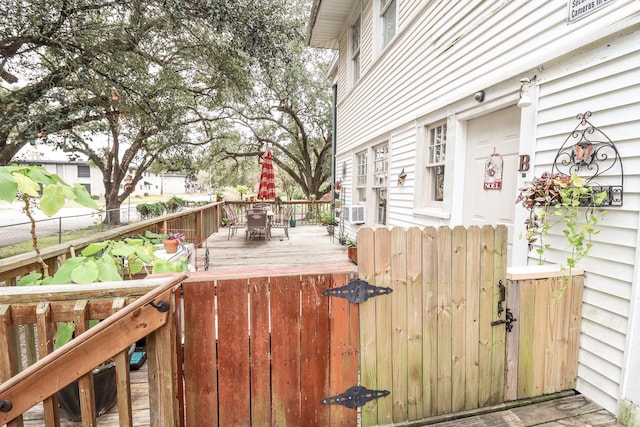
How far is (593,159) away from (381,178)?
4.26 metres

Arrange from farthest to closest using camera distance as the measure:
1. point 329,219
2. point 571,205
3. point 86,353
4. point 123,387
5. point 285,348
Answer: point 329,219 < point 571,205 < point 285,348 < point 123,387 < point 86,353

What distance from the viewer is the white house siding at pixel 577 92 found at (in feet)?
6.08

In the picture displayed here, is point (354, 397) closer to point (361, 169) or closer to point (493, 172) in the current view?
point (493, 172)

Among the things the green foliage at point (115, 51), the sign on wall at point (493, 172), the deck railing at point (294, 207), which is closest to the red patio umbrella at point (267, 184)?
the deck railing at point (294, 207)

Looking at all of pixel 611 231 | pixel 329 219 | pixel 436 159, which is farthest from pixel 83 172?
pixel 611 231

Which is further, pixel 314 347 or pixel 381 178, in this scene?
pixel 381 178

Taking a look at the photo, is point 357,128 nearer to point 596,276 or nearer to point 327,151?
point 596,276

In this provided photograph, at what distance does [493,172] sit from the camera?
3.21 metres

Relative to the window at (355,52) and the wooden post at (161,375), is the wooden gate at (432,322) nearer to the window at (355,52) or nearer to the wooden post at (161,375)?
the wooden post at (161,375)

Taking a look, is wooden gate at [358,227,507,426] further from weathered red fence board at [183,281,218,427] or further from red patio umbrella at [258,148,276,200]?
red patio umbrella at [258,148,276,200]

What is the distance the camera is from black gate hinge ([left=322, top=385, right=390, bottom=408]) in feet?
6.14

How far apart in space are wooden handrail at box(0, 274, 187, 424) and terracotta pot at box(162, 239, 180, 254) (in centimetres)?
251

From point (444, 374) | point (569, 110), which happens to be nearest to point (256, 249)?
point (444, 374)

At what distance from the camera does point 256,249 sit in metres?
7.20
